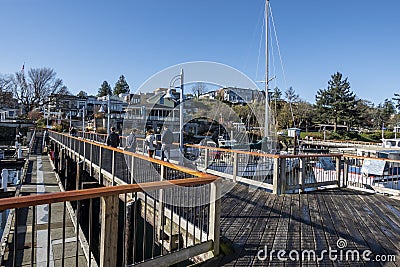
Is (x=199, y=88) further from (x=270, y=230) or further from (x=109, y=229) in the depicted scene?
(x=109, y=229)

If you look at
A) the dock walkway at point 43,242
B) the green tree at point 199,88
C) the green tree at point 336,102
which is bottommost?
the dock walkway at point 43,242

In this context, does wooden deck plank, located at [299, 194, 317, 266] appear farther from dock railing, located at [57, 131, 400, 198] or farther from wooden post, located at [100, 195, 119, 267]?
wooden post, located at [100, 195, 119, 267]

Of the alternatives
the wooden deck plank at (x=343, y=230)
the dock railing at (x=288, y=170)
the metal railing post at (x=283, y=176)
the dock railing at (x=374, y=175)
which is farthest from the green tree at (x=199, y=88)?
the dock railing at (x=374, y=175)

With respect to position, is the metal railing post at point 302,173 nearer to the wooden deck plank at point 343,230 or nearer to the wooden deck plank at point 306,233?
the wooden deck plank at point 343,230

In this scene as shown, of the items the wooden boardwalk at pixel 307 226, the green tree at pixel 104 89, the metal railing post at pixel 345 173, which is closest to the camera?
the wooden boardwalk at pixel 307 226

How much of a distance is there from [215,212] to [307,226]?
2.02m

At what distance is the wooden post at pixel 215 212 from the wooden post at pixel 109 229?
1203 millimetres

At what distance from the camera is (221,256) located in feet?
10.7

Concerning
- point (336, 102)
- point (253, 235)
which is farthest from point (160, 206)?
point (336, 102)

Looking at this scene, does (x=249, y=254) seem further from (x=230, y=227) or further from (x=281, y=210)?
(x=281, y=210)

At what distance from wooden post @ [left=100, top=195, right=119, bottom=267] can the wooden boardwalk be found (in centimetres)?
120

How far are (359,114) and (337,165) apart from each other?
46.3 metres

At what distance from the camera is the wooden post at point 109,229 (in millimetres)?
2391

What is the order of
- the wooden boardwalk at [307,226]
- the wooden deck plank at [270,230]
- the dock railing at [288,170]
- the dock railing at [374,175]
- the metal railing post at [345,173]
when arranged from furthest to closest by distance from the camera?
the metal railing post at [345,173], the dock railing at [374,175], the dock railing at [288,170], the wooden boardwalk at [307,226], the wooden deck plank at [270,230]
